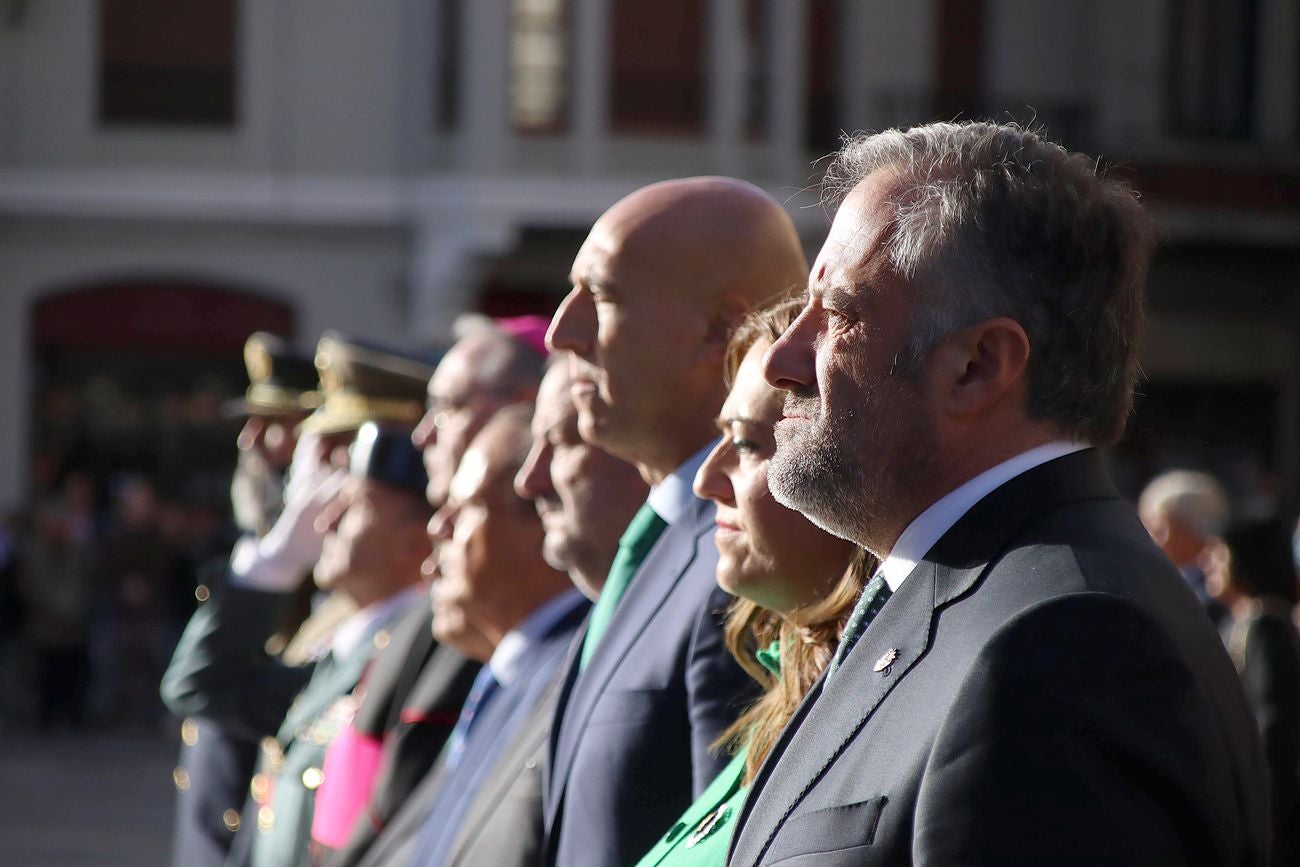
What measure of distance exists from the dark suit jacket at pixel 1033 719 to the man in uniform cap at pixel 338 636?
9.63 feet

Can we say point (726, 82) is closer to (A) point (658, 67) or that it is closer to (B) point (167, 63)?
(A) point (658, 67)

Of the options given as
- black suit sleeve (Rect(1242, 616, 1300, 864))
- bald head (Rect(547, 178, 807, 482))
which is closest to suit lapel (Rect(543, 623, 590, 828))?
bald head (Rect(547, 178, 807, 482))

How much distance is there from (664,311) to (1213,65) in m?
15.3

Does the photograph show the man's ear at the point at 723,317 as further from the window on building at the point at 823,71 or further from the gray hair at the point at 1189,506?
the window on building at the point at 823,71

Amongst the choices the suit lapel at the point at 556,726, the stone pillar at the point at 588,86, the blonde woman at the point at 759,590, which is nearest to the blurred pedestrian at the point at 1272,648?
the suit lapel at the point at 556,726

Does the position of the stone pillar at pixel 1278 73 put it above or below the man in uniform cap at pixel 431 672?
above

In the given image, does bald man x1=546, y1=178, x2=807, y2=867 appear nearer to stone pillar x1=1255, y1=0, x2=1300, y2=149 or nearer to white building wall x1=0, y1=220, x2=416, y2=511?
white building wall x1=0, y1=220, x2=416, y2=511

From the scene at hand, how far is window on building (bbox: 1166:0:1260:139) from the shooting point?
16719mm

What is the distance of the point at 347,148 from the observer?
15.3 m

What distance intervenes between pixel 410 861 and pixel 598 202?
471 inches

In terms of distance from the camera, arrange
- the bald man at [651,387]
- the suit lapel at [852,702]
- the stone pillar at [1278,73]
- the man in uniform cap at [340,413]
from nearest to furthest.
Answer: the suit lapel at [852,702] < the bald man at [651,387] < the man in uniform cap at [340,413] < the stone pillar at [1278,73]

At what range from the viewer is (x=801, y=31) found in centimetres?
1555

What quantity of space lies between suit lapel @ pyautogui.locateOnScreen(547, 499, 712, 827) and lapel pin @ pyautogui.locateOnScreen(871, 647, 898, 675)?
91cm

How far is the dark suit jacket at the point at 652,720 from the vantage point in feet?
8.15
